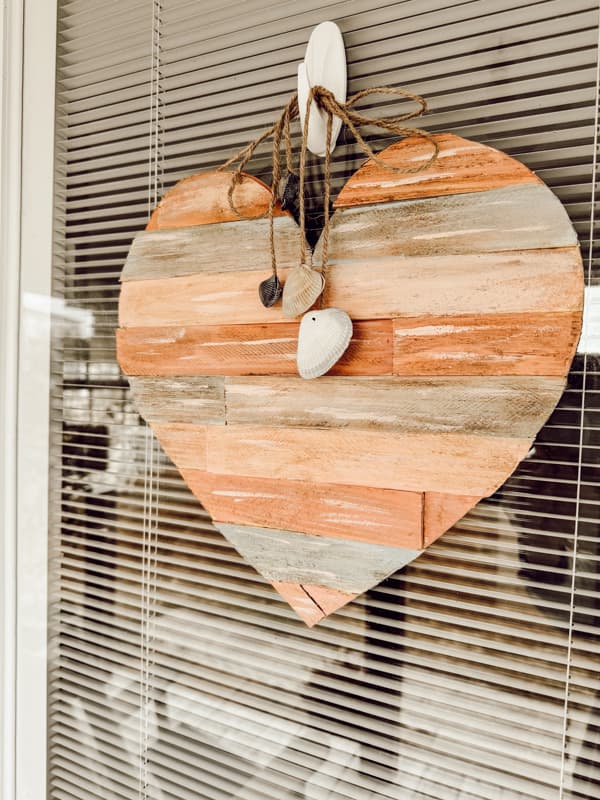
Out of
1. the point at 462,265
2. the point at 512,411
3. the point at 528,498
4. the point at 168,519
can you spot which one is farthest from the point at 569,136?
the point at 168,519

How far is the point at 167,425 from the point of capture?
95 centimetres

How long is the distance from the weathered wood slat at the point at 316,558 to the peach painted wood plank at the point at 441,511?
31 mm

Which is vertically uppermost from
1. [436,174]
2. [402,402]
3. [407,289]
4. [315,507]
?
[436,174]

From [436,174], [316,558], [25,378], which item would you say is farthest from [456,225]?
[25,378]

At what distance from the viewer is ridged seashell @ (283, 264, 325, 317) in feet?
2.58

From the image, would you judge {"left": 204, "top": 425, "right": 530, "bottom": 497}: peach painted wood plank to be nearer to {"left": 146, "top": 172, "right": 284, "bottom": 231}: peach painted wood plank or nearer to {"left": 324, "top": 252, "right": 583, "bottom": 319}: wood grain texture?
{"left": 324, "top": 252, "right": 583, "bottom": 319}: wood grain texture

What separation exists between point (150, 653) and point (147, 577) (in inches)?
5.1

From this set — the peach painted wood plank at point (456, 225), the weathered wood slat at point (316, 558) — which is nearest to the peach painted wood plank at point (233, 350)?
the peach painted wood plank at point (456, 225)

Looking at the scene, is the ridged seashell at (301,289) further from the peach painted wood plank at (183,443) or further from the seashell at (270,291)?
the peach painted wood plank at (183,443)

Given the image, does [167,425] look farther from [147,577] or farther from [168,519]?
[147,577]

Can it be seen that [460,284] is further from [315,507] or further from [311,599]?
[311,599]

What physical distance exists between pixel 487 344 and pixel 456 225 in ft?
0.50

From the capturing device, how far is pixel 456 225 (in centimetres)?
75

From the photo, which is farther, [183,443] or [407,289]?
[183,443]
